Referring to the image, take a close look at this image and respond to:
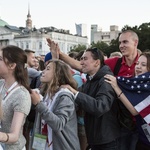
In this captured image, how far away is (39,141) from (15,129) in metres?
0.68

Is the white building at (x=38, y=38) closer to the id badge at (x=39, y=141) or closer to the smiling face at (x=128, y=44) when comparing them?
the smiling face at (x=128, y=44)

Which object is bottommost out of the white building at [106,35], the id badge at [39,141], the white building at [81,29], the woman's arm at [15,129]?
the id badge at [39,141]

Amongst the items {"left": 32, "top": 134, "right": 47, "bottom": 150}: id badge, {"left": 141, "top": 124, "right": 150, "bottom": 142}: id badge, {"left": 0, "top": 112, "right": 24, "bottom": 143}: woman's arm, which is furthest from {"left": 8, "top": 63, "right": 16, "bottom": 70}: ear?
{"left": 141, "top": 124, "right": 150, "bottom": 142}: id badge

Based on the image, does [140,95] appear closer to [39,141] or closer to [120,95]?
[120,95]

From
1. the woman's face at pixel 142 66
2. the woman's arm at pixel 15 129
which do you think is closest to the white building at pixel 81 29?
the woman's face at pixel 142 66

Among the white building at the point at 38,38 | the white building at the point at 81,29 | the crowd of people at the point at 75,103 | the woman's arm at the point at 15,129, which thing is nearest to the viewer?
the woman's arm at the point at 15,129

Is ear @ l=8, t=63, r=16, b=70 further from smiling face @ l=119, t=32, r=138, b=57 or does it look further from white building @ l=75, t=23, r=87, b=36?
white building @ l=75, t=23, r=87, b=36

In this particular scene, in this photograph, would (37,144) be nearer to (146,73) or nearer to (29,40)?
(146,73)

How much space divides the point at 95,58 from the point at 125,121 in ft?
2.58

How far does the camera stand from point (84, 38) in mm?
104188

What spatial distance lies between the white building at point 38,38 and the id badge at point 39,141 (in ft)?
279

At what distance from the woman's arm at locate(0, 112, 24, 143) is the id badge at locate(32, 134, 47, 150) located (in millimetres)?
→ 578

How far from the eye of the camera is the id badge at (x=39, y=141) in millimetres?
3176

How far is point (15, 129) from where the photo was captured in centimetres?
260
